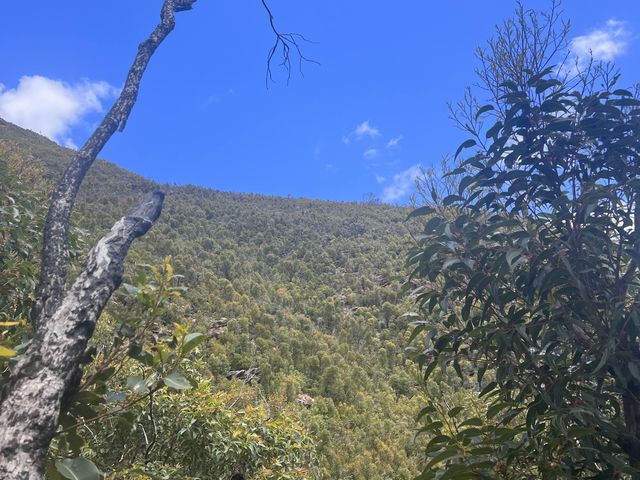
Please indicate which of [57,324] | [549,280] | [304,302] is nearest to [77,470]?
[57,324]

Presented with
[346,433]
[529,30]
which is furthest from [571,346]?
[346,433]

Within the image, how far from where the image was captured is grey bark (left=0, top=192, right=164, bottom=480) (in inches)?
A: 39.2

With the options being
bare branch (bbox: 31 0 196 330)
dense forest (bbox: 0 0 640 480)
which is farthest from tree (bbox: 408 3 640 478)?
bare branch (bbox: 31 0 196 330)

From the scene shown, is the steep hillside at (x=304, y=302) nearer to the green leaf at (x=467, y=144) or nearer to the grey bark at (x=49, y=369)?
the green leaf at (x=467, y=144)

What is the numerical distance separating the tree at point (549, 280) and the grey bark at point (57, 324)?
3.89 ft

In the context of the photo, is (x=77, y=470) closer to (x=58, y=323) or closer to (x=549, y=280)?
(x=58, y=323)

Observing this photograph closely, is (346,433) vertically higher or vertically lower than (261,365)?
lower

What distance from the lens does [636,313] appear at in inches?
62.0

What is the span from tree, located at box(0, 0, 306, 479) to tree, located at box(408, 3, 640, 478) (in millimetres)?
1189

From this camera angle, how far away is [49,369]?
43.9 inches

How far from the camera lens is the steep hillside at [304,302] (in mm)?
9289

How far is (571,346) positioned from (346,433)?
25.5 feet

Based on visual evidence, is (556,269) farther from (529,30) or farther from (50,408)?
(50,408)

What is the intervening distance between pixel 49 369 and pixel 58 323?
4.7 inches
